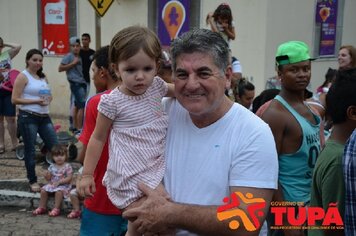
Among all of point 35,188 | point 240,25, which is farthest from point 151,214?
point 240,25

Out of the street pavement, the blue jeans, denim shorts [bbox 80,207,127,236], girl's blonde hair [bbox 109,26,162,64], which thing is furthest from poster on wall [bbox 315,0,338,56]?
girl's blonde hair [bbox 109,26,162,64]

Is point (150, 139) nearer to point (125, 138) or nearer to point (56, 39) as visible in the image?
point (125, 138)

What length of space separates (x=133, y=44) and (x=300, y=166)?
5.03 feet

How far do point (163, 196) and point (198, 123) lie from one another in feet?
1.23

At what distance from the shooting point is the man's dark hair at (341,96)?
2.58 meters

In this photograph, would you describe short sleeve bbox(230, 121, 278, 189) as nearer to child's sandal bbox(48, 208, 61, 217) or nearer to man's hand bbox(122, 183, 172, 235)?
man's hand bbox(122, 183, 172, 235)

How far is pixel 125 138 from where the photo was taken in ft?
7.98

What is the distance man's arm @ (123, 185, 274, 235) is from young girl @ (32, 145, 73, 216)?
4.19 metres

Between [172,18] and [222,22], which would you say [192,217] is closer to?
[222,22]

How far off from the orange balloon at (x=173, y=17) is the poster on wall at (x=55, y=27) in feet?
9.06

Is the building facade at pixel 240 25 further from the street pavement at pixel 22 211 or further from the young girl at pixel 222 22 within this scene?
the street pavement at pixel 22 211

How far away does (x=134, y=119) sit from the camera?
246 cm

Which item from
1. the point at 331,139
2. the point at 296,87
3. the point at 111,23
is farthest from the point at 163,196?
the point at 111,23

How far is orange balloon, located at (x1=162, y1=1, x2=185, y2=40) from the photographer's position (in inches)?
412
